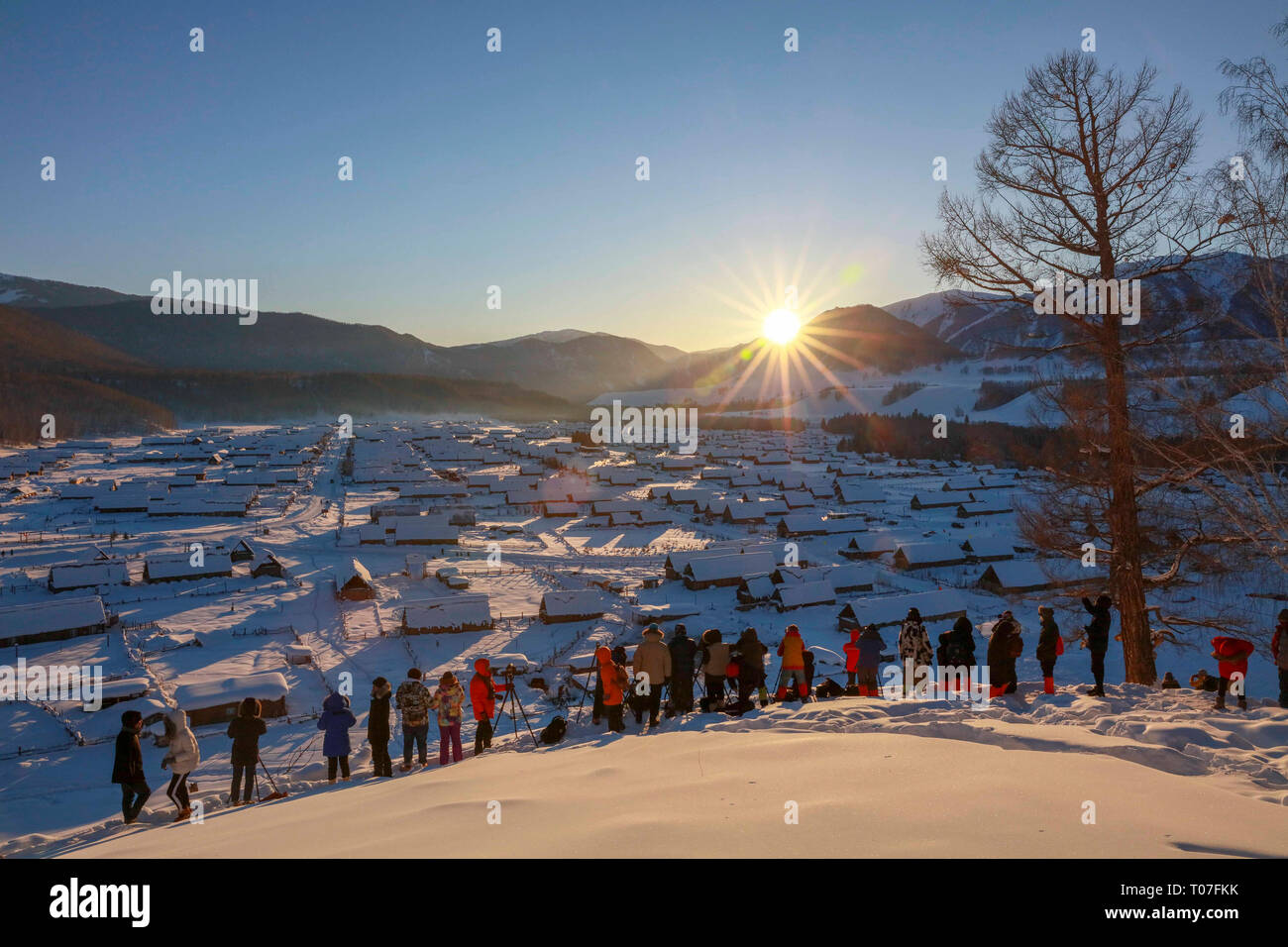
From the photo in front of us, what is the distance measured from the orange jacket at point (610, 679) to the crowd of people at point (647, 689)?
11mm

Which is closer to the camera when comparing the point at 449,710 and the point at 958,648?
the point at 449,710

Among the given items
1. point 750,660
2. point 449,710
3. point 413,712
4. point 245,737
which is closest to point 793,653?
point 750,660

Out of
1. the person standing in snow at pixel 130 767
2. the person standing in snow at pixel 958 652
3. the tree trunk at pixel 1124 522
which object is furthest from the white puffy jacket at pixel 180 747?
the tree trunk at pixel 1124 522

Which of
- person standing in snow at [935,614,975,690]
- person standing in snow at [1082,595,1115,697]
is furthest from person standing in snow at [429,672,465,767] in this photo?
person standing in snow at [1082,595,1115,697]

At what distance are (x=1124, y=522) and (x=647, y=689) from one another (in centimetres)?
583

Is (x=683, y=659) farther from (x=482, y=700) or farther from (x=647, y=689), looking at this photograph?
(x=482, y=700)

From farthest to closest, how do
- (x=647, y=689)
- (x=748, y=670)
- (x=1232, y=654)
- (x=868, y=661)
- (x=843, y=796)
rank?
(x=868, y=661) → (x=748, y=670) → (x=647, y=689) → (x=1232, y=654) → (x=843, y=796)

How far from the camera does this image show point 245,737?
7199 millimetres

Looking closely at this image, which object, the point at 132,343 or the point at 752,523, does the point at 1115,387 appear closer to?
the point at 752,523

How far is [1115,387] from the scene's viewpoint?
25.5ft

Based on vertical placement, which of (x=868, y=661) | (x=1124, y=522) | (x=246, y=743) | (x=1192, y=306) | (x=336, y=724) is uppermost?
(x=1192, y=306)

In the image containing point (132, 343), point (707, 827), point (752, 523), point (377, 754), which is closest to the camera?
point (707, 827)
